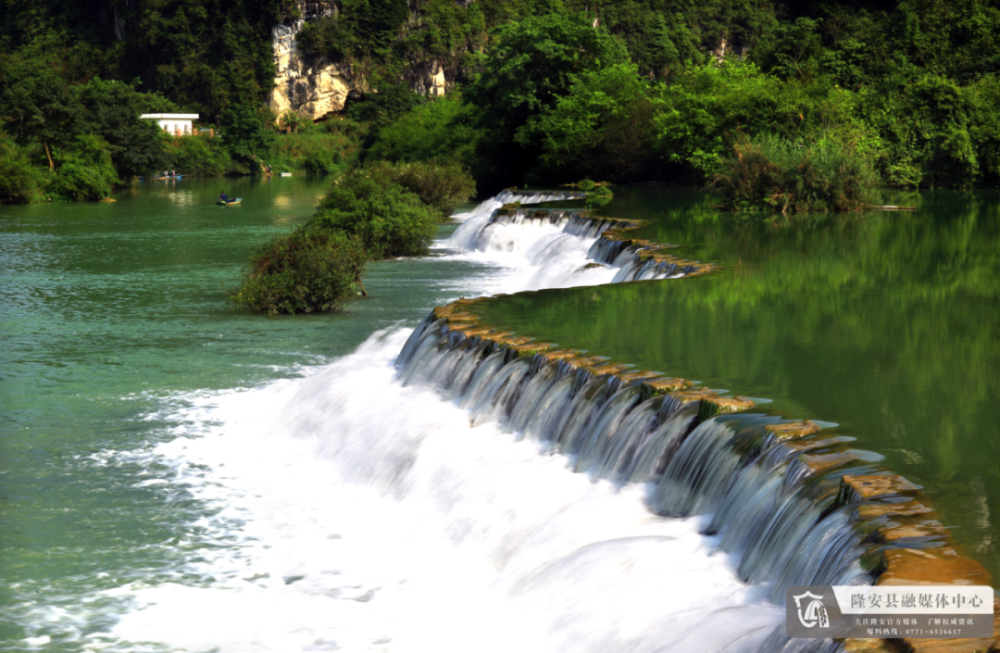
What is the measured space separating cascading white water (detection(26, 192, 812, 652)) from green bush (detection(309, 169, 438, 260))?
612 inches

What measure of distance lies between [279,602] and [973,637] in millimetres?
4992

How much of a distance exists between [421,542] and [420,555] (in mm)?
271

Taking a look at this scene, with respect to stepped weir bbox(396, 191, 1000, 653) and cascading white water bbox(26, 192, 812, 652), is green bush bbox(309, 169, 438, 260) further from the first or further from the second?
stepped weir bbox(396, 191, 1000, 653)

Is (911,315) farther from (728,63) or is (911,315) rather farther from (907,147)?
(728,63)

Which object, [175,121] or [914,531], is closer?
[914,531]

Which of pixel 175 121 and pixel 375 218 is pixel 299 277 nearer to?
pixel 375 218

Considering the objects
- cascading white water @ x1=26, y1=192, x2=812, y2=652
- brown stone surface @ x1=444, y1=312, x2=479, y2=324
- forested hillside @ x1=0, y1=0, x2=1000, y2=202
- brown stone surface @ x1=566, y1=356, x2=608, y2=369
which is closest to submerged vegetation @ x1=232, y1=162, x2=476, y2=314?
brown stone surface @ x1=444, y1=312, x2=479, y2=324

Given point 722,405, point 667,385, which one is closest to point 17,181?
point 667,385

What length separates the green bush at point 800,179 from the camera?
26.9 m

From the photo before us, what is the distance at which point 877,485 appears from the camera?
6.66m

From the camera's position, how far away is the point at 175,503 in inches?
388

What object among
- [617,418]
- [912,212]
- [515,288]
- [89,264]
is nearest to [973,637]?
[617,418]

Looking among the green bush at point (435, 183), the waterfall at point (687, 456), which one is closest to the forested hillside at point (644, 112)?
the green bush at point (435, 183)

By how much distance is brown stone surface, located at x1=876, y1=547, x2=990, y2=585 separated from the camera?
535cm
